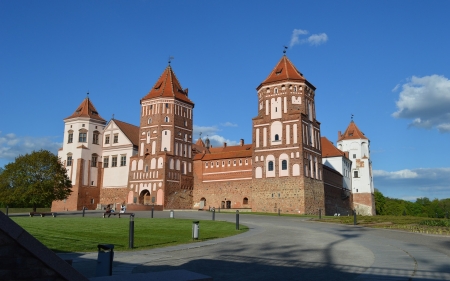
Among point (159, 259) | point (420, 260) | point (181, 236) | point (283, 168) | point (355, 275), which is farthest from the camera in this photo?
point (283, 168)

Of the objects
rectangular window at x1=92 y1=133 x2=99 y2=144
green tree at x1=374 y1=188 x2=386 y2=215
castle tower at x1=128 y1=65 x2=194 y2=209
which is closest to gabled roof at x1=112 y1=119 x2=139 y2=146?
castle tower at x1=128 y1=65 x2=194 y2=209

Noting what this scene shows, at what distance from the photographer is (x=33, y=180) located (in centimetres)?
4669

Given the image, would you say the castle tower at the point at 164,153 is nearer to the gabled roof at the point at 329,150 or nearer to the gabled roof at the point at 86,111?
the gabled roof at the point at 86,111

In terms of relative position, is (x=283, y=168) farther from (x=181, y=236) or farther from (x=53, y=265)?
(x=53, y=265)

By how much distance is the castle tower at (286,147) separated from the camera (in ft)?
174

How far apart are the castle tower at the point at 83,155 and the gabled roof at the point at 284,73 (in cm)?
2998

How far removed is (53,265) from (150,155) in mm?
59246

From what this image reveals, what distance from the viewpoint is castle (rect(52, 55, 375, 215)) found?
54.6 m

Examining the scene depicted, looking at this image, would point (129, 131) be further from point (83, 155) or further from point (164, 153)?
point (164, 153)

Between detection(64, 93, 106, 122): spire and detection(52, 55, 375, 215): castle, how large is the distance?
172 mm

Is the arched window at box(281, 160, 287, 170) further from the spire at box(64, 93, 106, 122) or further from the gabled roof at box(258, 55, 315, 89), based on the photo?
the spire at box(64, 93, 106, 122)

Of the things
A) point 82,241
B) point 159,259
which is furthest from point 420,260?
point 82,241

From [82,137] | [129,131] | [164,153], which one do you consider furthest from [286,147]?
[82,137]

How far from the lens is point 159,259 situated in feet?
38.7
